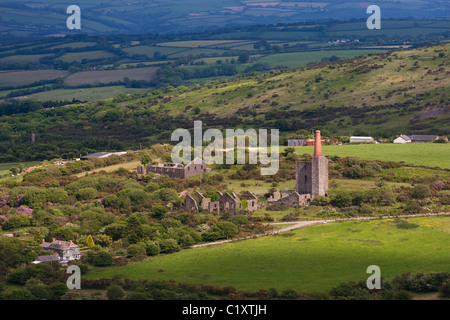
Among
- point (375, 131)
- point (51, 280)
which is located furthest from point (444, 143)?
point (51, 280)

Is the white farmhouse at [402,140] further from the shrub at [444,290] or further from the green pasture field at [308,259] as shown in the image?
the shrub at [444,290]

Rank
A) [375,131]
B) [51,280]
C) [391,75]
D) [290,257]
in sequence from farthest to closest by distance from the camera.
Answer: [391,75], [375,131], [290,257], [51,280]

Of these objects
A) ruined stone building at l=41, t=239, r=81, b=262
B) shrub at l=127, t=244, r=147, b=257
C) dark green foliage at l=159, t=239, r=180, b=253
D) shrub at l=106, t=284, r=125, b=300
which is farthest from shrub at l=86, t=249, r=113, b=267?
shrub at l=106, t=284, r=125, b=300

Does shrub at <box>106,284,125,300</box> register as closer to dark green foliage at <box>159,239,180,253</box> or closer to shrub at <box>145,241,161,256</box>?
shrub at <box>145,241,161,256</box>

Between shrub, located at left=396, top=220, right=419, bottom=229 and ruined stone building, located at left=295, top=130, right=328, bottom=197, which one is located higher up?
ruined stone building, located at left=295, top=130, right=328, bottom=197

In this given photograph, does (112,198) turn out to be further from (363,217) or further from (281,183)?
(363,217)

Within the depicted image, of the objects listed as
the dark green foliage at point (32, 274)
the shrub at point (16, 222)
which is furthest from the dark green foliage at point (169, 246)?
the shrub at point (16, 222)
